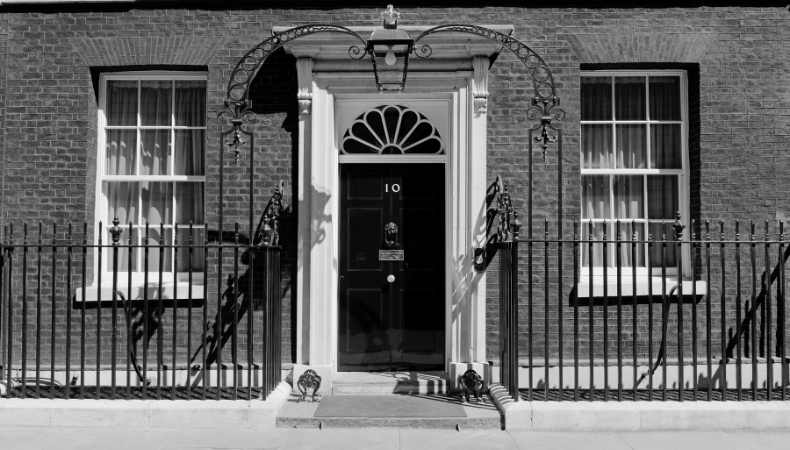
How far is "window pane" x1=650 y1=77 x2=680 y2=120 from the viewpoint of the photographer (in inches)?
340

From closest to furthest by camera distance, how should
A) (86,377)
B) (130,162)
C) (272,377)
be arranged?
(272,377) → (86,377) → (130,162)

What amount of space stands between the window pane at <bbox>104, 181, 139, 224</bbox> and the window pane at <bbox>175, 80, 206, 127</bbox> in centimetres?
92

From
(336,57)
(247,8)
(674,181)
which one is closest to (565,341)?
(674,181)

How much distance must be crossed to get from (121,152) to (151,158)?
35cm

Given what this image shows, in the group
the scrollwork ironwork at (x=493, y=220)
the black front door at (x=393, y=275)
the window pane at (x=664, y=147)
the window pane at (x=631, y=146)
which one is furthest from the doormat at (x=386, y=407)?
the window pane at (x=664, y=147)

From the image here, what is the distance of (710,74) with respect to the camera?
8367 millimetres

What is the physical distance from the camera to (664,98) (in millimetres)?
8688

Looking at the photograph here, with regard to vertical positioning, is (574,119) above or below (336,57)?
below

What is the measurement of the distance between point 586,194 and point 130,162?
5.13 m

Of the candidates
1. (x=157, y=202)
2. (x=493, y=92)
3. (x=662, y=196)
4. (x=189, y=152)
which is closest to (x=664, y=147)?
(x=662, y=196)

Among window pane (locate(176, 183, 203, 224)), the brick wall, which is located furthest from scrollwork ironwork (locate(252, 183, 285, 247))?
window pane (locate(176, 183, 203, 224))

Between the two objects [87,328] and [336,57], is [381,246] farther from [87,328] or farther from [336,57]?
[87,328]

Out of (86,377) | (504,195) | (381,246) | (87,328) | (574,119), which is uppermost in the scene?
(574,119)

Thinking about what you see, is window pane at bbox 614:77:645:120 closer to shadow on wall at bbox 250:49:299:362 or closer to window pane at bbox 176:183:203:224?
shadow on wall at bbox 250:49:299:362
